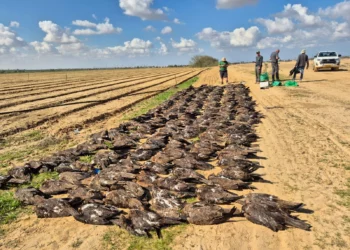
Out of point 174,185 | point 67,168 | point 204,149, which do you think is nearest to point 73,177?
point 67,168

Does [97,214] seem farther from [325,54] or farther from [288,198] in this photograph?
[325,54]

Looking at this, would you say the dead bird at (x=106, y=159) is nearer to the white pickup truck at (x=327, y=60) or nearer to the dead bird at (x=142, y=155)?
the dead bird at (x=142, y=155)

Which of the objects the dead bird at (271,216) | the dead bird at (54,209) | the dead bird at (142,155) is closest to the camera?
the dead bird at (271,216)

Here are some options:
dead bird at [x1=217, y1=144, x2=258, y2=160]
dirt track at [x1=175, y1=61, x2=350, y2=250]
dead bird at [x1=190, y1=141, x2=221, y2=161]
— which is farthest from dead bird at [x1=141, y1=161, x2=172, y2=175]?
dirt track at [x1=175, y1=61, x2=350, y2=250]

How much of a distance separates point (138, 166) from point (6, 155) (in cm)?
428

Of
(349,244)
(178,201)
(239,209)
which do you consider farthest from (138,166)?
(349,244)

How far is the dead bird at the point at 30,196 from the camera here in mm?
5159

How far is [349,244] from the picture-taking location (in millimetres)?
3760

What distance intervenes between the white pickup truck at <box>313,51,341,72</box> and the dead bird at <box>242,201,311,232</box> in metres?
29.5

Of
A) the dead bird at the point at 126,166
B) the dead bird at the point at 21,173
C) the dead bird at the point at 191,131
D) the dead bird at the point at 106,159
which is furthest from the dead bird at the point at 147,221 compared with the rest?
the dead bird at the point at 191,131

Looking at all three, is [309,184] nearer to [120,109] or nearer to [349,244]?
[349,244]

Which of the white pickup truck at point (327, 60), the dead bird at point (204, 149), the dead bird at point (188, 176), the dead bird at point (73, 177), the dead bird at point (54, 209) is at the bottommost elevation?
the dead bird at point (54, 209)

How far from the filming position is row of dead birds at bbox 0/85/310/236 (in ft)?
14.4

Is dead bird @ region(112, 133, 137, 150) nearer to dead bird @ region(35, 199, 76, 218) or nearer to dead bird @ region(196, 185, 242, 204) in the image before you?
dead bird @ region(35, 199, 76, 218)
